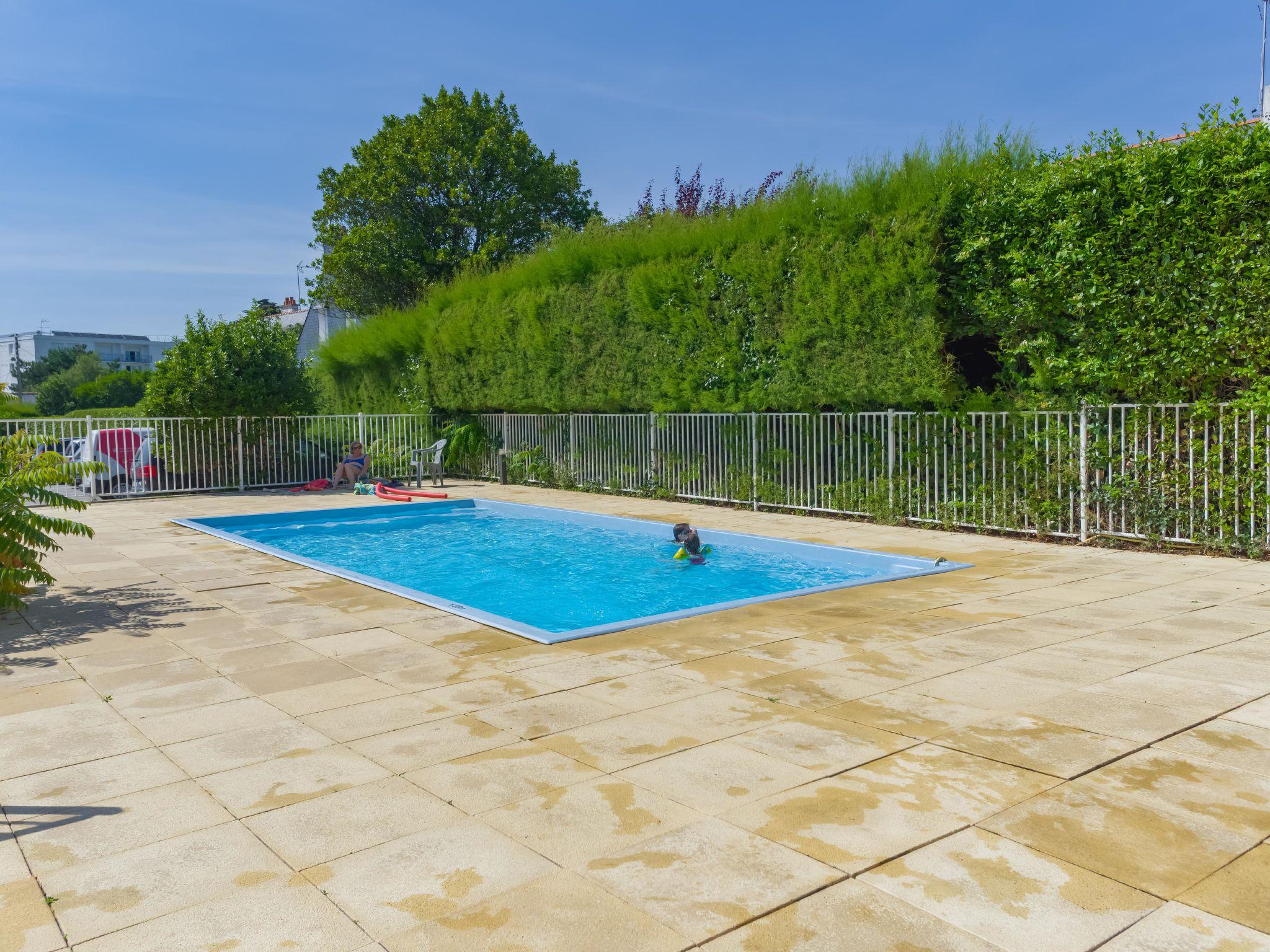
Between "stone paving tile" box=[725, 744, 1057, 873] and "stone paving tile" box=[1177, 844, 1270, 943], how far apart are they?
688 millimetres

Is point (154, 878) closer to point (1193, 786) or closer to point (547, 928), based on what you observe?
point (547, 928)

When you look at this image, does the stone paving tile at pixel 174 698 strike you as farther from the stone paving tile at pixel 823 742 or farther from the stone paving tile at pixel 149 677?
the stone paving tile at pixel 823 742

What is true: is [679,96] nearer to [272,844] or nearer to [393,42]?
[393,42]

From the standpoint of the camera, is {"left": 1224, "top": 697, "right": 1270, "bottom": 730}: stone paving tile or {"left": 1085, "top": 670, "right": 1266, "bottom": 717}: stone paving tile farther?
{"left": 1085, "top": 670, "right": 1266, "bottom": 717}: stone paving tile

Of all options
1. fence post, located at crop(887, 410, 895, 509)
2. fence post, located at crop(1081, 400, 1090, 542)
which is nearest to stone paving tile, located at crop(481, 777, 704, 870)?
fence post, located at crop(1081, 400, 1090, 542)

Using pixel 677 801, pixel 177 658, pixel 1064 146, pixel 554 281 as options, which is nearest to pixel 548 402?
pixel 554 281

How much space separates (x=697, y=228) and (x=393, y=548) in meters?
6.81

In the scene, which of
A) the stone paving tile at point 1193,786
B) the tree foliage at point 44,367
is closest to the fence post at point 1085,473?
the stone paving tile at point 1193,786

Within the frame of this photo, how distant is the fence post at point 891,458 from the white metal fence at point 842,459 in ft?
0.08

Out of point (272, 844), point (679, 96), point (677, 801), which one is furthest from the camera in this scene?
point (679, 96)

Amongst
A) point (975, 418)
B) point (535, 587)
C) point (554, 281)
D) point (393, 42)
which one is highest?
point (393, 42)

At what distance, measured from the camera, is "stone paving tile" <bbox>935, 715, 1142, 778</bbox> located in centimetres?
367

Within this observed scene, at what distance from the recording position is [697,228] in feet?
46.4

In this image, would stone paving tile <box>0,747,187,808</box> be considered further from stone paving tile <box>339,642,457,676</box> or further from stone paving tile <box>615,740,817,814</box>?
stone paving tile <box>615,740,817,814</box>
